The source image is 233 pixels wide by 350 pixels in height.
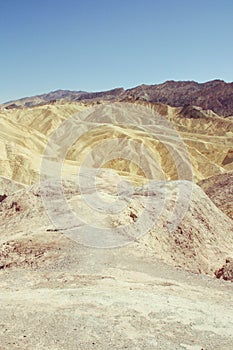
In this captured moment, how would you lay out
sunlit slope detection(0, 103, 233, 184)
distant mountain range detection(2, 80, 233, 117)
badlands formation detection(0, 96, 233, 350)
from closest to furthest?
1. badlands formation detection(0, 96, 233, 350)
2. sunlit slope detection(0, 103, 233, 184)
3. distant mountain range detection(2, 80, 233, 117)

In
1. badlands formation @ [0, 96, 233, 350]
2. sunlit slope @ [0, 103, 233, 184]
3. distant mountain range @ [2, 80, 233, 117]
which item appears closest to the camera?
badlands formation @ [0, 96, 233, 350]

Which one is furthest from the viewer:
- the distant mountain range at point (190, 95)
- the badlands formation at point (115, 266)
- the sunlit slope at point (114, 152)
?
the distant mountain range at point (190, 95)

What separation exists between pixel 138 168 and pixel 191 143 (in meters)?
20.8

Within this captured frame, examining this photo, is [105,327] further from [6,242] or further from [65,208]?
[65,208]

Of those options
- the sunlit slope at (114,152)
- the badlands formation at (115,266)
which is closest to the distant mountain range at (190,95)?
the sunlit slope at (114,152)

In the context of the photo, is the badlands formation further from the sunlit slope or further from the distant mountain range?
the distant mountain range

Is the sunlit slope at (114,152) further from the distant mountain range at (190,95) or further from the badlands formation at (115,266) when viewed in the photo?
the distant mountain range at (190,95)

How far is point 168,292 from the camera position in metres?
10.3

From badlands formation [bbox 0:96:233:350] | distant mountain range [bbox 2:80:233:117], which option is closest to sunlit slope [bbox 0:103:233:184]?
badlands formation [bbox 0:96:233:350]

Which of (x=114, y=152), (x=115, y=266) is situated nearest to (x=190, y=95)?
(x=114, y=152)

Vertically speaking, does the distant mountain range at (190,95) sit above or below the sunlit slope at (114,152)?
above

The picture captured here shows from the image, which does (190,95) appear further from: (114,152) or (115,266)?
(115,266)

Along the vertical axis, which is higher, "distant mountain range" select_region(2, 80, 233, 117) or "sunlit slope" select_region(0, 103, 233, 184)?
"distant mountain range" select_region(2, 80, 233, 117)

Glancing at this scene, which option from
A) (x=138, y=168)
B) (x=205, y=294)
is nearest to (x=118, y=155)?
(x=138, y=168)
